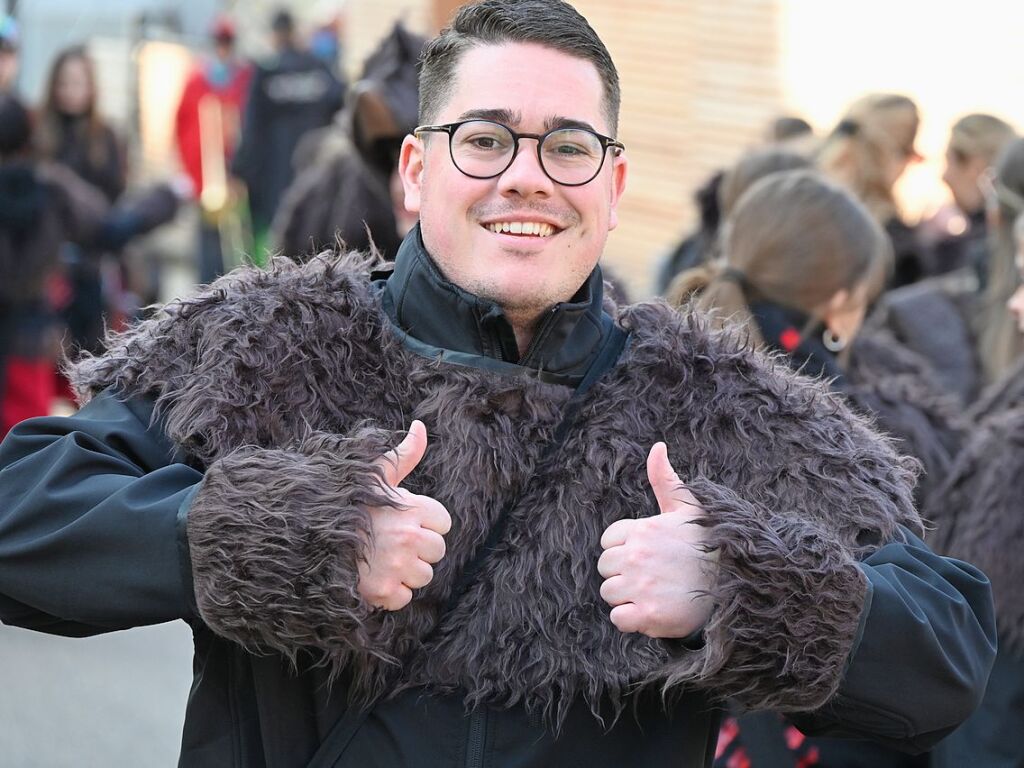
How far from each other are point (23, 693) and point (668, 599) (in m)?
4.36

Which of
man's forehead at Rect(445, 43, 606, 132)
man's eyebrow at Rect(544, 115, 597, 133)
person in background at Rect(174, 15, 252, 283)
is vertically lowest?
person in background at Rect(174, 15, 252, 283)

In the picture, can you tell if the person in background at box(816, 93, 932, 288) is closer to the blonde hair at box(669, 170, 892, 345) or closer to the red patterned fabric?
the blonde hair at box(669, 170, 892, 345)

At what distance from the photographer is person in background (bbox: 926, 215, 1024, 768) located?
3.25 m

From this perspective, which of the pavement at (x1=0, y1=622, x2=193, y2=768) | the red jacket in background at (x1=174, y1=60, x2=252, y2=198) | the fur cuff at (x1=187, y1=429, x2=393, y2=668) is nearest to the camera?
the fur cuff at (x1=187, y1=429, x2=393, y2=668)

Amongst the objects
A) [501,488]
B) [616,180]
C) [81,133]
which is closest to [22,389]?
[81,133]

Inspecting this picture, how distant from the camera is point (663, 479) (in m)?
2.26

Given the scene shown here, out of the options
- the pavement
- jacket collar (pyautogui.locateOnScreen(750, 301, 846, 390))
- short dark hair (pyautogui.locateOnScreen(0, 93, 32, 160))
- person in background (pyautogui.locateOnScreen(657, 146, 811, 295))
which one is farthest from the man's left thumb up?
short dark hair (pyautogui.locateOnScreen(0, 93, 32, 160))

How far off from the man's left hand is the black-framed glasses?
1.95 ft

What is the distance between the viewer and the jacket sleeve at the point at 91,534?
211cm

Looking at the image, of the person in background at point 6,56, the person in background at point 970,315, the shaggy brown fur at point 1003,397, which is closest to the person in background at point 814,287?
the shaggy brown fur at point 1003,397

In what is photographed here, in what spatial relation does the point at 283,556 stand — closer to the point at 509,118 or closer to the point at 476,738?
the point at 476,738

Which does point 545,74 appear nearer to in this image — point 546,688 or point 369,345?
point 369,345

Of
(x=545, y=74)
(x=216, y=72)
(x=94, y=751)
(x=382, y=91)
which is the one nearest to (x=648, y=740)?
(x=545, y=74)

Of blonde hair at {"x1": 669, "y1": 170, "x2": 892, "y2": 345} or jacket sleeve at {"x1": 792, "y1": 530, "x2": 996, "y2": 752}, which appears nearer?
jacket sleeve at {"x1": 792, "y1": 530, "x2": 996, "y2": 752}
